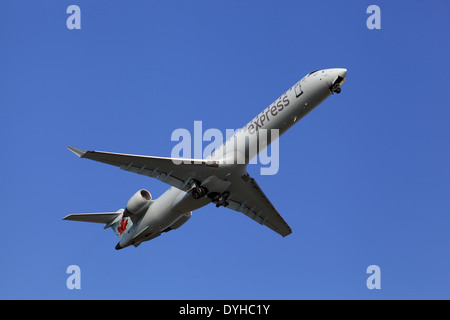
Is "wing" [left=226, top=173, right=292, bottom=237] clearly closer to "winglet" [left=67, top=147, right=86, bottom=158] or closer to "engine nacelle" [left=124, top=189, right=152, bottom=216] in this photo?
"engine nacelle" [left=124, top=189, right=152, bottom=216]

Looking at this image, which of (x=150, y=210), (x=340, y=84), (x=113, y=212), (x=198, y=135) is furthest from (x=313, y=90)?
(x=113, y=212)

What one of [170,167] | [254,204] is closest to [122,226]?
[170,167]

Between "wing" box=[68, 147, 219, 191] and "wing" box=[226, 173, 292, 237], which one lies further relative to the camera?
"wing" box=[226, 173, 292, 237]

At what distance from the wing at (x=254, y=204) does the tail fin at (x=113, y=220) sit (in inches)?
259

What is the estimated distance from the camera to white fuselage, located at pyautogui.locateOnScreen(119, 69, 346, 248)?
31.3 m

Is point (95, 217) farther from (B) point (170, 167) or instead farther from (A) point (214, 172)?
(A) point (214, 172)

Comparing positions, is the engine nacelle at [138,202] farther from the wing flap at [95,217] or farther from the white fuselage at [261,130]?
the wing flap at [95,217]

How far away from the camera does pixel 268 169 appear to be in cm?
3300

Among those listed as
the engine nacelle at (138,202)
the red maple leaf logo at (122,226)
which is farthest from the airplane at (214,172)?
the red maple leaf logo at (122,226)

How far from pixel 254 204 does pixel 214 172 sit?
5314mm

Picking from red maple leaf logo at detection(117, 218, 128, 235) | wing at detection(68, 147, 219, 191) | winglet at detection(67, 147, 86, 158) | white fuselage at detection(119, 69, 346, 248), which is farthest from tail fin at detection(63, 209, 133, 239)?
winglet at detection(67, 147, 86, 158)

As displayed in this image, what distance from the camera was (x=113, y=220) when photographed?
38625mm

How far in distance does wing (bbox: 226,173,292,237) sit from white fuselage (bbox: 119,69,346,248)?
1718 mm

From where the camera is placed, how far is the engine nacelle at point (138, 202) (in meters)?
35.6
